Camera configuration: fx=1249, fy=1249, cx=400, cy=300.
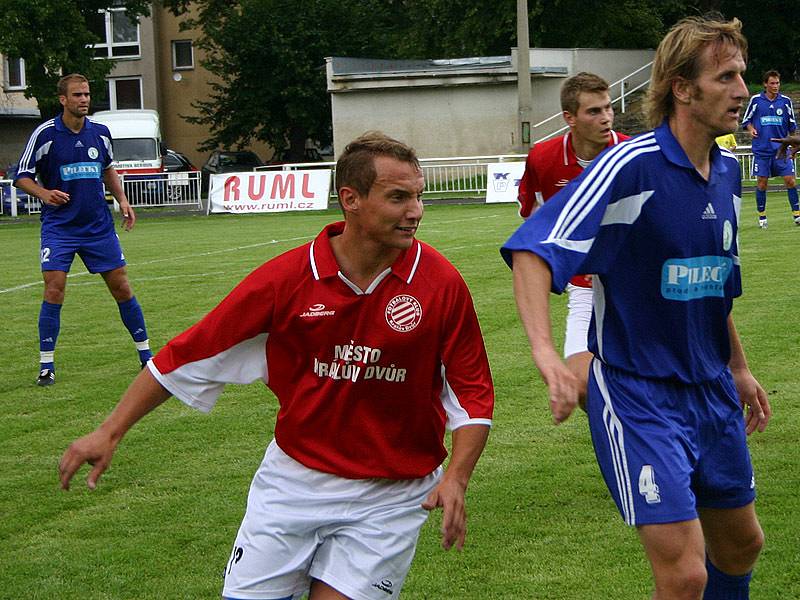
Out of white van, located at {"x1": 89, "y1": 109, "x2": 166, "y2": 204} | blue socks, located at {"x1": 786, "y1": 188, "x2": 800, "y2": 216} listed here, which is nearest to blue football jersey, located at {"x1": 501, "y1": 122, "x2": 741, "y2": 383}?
blue socks, located at {"x1": 786, "y1": 188, "x2": 800, "y2": 216}

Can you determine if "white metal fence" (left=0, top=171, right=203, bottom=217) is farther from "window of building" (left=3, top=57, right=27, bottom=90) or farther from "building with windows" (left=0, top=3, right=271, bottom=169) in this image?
"window of building" (left=3, top=57, right=27, bottom=90)

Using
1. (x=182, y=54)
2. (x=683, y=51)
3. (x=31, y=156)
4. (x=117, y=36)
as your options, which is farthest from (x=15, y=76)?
(x=683, y=51)

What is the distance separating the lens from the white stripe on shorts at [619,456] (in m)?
3.80

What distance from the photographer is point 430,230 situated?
23.2 m

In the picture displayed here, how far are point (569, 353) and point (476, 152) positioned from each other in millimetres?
37135

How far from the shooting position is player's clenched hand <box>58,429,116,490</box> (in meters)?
3.96

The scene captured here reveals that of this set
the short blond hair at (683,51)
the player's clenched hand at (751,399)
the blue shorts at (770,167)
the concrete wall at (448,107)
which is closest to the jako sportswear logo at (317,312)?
the short blond hair at (683,51)

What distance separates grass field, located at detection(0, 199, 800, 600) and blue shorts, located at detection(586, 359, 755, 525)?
134 cm

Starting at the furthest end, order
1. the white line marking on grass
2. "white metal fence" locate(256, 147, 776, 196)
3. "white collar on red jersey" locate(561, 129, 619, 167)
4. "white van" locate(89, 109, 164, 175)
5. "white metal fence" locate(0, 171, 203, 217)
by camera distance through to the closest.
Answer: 1. "white van" locate(89, 109, 164, 175)
2. "white metal fence" locate(0, 171, 203, 217)
3. "white metal fence" locate(256, 147, 776, 196)
4. the white line marking on grass
5. "white collar on red jersey" locate(561, 129, 619, 167)

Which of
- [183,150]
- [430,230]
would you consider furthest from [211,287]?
Result: [183,150]

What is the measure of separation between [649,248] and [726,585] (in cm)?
121

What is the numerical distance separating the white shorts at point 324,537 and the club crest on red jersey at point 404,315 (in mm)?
508

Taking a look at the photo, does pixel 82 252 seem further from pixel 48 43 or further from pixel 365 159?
pixel 48 43

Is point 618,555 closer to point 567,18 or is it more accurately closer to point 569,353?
point 569,353
